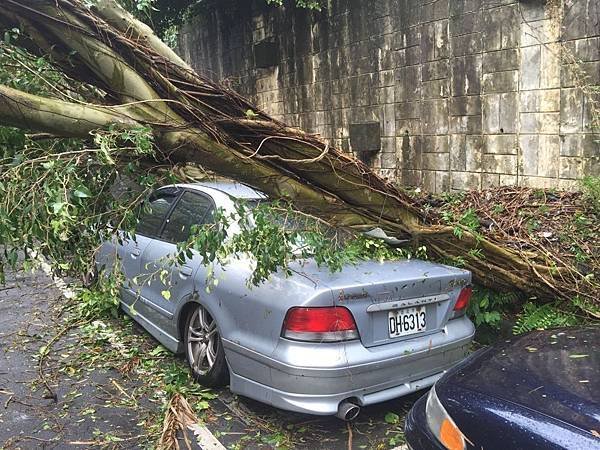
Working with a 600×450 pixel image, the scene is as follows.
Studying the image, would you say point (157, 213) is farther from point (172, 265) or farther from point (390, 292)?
point (390, 292)

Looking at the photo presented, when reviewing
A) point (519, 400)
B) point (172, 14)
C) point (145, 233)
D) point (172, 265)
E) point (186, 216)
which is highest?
point (172, 14)

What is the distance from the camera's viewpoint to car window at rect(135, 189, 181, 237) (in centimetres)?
471

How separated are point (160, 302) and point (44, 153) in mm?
1514

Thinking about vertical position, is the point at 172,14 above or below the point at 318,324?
above

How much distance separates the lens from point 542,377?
233 cm

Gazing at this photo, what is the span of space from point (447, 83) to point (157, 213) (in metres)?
3.79

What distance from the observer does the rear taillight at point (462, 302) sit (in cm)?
373

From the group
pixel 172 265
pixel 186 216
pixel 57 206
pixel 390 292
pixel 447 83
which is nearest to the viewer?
pixel 57 206

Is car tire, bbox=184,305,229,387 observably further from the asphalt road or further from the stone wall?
the stone wall

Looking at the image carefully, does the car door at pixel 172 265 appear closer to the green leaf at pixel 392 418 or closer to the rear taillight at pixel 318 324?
the rear taillight at pixel 318 324

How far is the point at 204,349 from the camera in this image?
3.93 m

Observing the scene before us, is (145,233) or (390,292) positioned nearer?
(390,292)

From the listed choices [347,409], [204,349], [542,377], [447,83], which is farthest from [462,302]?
[447,83]

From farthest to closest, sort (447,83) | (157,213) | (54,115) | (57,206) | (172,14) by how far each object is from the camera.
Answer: (172,14) → (447,83) → (157,213) → (54,115) → (57,206)
